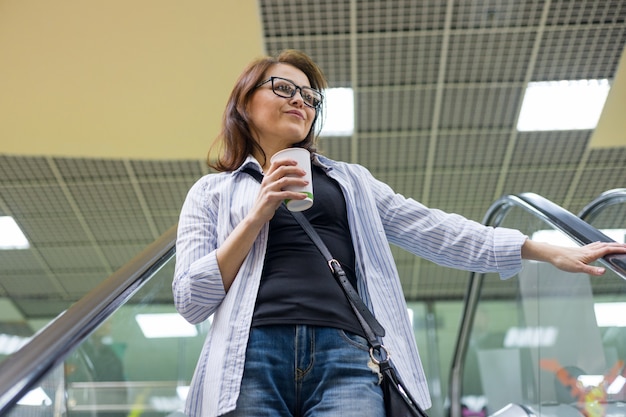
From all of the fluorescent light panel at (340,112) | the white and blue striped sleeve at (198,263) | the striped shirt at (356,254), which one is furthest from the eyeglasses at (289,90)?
the fluorescent light panel at (340,112)

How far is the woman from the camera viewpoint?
1.33m

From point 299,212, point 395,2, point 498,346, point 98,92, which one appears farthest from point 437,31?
point 299,212

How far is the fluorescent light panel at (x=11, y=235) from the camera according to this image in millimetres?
7566

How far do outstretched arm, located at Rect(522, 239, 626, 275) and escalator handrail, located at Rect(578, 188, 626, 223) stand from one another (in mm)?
1383

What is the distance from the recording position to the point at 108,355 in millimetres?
2461

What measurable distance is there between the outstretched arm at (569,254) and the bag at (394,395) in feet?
1.53

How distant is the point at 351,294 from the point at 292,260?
0.14 m

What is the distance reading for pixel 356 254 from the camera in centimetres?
158

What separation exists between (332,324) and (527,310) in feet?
8.17

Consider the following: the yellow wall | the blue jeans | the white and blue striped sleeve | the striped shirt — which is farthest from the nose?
the yellow wall

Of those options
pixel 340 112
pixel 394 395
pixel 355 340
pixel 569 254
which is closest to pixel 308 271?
pixel 355 340

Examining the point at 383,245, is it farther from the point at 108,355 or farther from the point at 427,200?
the point at 427,200

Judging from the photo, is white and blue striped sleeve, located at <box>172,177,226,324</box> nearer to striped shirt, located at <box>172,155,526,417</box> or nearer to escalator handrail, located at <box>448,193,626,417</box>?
striped shirt, located at <box>172,155,526,417</box>

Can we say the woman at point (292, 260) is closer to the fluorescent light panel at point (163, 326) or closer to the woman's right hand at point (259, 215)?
the woman's right hand at point (259, 215)
